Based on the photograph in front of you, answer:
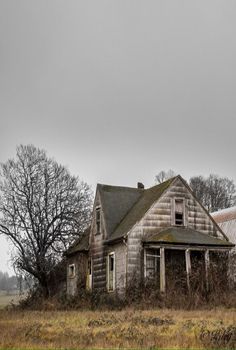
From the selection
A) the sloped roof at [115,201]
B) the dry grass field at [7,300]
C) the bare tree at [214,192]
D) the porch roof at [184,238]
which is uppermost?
the bare tree at [214,192]

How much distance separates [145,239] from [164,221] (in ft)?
6.11

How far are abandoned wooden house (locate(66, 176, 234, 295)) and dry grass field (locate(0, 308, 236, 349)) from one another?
914 cm

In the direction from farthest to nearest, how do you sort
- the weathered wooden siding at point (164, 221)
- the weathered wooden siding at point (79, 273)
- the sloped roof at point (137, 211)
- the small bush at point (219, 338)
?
1. the weathered wooden siding at point (79, 273)
2. the sloped roof at point (137, 211)
3. the weathered wooden siding at point (164, 221)
4. the small bush at point (219, 338)

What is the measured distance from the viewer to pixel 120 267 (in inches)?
1141

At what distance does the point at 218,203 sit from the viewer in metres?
62.7

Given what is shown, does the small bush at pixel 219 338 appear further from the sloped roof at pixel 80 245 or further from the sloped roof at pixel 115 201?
the sloped roof at pixel 80 245

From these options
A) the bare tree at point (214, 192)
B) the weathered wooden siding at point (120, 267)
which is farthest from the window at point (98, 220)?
the bare tree at point (214, 192)

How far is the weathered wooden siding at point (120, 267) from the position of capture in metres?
28.5

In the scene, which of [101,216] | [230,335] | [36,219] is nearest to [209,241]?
[101,216]

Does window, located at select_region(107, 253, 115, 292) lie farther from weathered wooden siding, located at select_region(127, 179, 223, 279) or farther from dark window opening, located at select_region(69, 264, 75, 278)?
dark window opening, located at select_region(69, 264, 75, 278)

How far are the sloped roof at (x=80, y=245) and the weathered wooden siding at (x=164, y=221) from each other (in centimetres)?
541

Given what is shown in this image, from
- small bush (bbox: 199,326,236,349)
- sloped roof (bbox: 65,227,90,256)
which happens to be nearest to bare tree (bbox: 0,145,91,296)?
sloped roof (bbox: 65,227,90,256)

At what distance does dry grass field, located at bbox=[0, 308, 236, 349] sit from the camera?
12.3 meters

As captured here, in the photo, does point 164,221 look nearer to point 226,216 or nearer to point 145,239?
point 145,239
